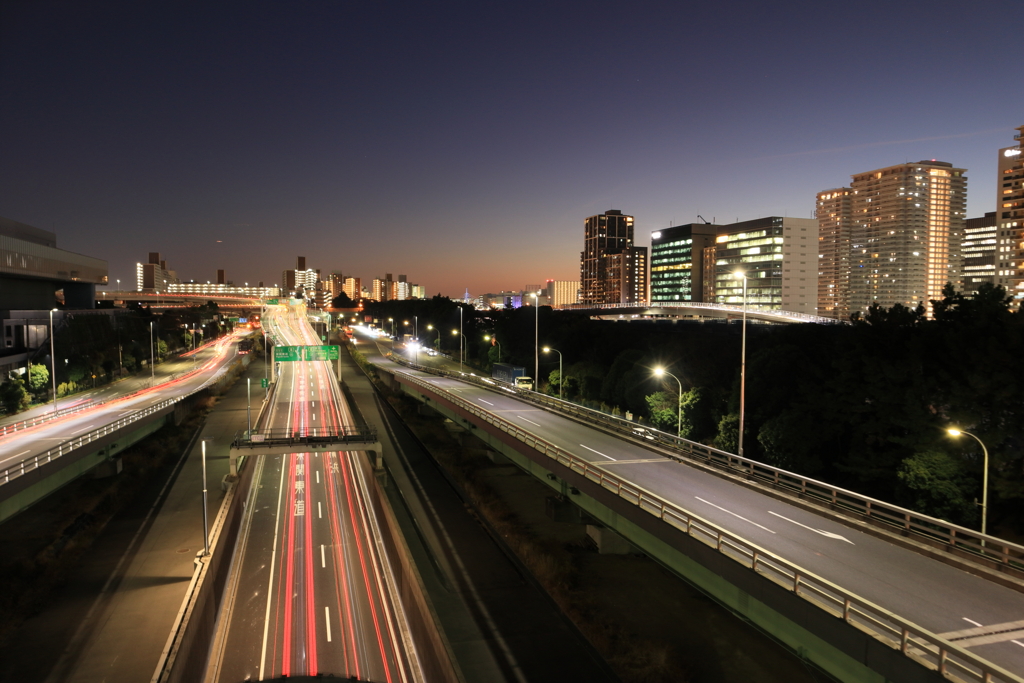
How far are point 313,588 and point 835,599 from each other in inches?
778

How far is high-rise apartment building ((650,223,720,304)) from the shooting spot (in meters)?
176

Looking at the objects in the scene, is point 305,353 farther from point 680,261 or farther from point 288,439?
point 680,261

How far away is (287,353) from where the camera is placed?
58.4m

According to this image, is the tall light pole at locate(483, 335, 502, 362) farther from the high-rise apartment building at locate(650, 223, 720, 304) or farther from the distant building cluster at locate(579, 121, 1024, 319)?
the high-rise apartment building at locate(650, 223, 720, 304)

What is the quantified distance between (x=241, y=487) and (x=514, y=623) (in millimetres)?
21607

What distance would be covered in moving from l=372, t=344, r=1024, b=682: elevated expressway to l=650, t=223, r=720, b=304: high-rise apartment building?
162060 mm

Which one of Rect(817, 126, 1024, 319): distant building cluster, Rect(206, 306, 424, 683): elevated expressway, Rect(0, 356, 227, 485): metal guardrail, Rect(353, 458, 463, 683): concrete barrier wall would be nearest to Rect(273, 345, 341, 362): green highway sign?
Rect(0, 356, 227, 485): metal guardrail

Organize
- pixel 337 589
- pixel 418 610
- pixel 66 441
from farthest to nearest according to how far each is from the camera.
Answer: pixel 66 441, pixel 337 589, pixel 418 610

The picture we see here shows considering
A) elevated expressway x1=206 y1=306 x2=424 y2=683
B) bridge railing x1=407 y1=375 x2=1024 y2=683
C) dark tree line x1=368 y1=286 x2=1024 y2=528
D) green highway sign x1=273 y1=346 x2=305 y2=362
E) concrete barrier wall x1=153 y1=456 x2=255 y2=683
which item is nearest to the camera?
bridge railing x1=407 y1=375 x2=1024 y2=683

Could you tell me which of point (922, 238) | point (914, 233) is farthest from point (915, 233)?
point (922, 238)

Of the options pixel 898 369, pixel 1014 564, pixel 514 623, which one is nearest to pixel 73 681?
pixel 514 623

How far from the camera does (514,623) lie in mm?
21547

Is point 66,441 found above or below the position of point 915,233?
below

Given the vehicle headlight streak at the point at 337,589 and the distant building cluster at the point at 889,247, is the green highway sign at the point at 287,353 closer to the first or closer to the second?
the vehicle headlight streak at the point at 337,589
